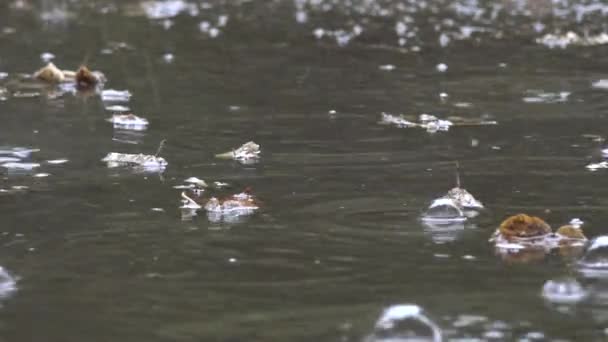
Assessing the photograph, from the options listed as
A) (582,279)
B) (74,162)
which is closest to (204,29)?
(74,162)

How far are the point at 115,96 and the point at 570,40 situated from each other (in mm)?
3780

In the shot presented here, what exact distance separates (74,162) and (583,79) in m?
3.20

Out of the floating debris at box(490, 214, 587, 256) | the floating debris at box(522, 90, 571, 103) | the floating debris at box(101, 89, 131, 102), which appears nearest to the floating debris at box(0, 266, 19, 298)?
the floating debris at box(490, 214, 587, 256)

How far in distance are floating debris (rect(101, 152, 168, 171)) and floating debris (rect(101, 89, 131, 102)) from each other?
1.64 m

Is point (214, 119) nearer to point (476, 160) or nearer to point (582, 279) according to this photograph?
point (476, 160)

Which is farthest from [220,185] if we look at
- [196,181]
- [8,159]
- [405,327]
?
[405,327]

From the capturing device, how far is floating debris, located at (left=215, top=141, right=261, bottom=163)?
4354 mm

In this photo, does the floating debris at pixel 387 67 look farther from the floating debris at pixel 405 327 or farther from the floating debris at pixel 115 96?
A: the floating debris at pixel 405 327

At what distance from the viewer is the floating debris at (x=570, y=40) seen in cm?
809

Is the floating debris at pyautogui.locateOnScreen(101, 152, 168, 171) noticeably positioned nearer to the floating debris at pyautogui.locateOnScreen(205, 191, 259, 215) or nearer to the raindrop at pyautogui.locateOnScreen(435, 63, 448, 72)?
the floating debris at pyautogui.locateOnScreen(205, 191, 259, 215)

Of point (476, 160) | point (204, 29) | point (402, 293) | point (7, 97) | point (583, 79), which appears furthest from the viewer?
point (204, 29)

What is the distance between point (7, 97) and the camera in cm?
589

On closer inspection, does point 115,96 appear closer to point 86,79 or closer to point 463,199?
point 86,79

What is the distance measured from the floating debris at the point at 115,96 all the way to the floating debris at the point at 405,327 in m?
3.77
